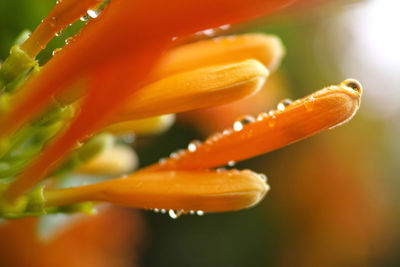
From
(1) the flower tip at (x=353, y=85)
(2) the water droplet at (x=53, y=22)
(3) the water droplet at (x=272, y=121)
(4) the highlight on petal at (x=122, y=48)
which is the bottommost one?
(1) the flower tip at (x=353, y=85)

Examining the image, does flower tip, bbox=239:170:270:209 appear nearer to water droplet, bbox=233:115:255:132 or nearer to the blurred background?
water droplet, bbox=233:115:255:132

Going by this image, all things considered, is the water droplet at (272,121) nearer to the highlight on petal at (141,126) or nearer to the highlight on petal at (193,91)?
the highlight on petal at (193,91)

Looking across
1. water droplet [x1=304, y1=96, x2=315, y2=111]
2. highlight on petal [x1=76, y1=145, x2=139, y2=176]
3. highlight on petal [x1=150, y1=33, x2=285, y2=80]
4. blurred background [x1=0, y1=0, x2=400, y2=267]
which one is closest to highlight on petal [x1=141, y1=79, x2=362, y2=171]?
water droplet [x1=304, y1=96, x2=315, y2=111]

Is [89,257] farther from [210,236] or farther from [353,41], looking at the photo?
[353,41]

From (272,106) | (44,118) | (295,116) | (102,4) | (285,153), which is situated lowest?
(285,153)

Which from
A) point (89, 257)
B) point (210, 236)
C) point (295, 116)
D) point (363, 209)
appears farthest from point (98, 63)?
point (363, 209)

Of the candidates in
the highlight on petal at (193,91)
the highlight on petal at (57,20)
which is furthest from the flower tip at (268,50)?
the highlight on petal at (57,20)
